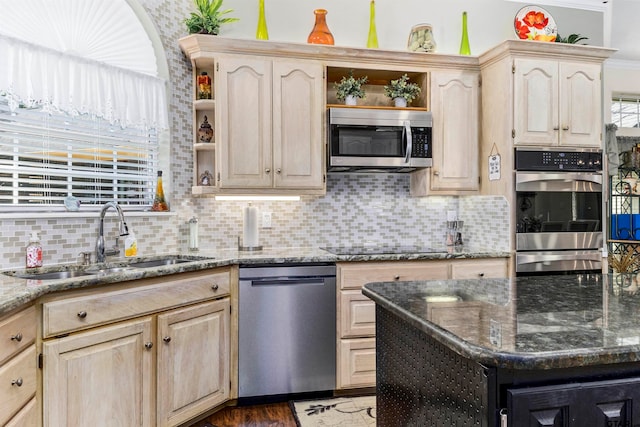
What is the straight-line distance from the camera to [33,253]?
2270mm

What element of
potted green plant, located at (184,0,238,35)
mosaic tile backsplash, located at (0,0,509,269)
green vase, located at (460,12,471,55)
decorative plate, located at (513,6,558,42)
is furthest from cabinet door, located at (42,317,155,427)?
decorative plate, located at (513,6,558,42)

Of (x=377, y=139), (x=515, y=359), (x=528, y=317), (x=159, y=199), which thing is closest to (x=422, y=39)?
(x=377, y=139)

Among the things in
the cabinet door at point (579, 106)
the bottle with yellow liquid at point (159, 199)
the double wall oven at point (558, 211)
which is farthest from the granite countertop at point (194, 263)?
the cabinet door at point (579, 106)

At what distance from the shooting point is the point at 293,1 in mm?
3430

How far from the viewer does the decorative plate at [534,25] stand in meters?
3.48

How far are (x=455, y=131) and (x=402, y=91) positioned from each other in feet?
1.66

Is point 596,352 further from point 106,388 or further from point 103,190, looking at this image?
point 103,190

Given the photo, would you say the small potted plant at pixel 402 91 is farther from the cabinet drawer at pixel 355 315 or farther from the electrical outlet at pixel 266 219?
the cabinet drawer at pixel 355 315

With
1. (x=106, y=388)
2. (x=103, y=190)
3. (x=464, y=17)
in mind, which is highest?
(x=464, y=17)

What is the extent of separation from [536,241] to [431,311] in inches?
86.8

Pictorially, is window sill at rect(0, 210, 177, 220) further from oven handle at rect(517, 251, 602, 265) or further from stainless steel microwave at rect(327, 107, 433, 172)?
oven handle at rect(517, 251, 602, 265)

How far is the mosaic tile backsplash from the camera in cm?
288

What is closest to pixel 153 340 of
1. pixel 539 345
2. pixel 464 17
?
pixel 539 345

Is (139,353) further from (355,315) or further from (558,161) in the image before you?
(558,161)
